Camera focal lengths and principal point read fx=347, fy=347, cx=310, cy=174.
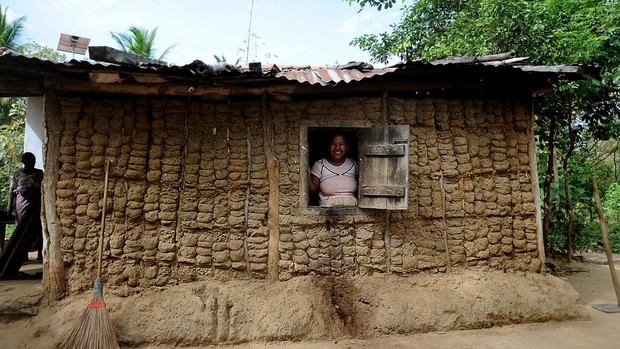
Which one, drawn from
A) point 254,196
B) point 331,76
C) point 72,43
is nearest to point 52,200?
point 254,196

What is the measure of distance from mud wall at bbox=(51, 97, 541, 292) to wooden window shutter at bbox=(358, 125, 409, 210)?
0.63 feet

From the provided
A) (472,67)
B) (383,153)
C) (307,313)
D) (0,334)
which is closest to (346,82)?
(383,153)

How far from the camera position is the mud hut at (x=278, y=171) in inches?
150

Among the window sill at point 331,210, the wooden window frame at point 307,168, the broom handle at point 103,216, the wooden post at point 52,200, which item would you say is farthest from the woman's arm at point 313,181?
the wooden post at point 52,200

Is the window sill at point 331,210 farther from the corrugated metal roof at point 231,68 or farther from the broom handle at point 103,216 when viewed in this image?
the broom handle at point 103,216

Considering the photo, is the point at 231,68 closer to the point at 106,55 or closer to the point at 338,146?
the point at 106,55

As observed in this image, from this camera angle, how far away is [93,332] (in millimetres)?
3215

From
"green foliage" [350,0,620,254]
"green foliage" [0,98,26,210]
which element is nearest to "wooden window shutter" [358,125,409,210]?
"green foliage" [350,0,620,254]

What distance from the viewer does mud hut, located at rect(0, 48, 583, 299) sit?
12.5 feet

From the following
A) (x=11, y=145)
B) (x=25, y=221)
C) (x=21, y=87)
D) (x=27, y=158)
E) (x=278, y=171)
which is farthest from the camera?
(x=11, y=145)

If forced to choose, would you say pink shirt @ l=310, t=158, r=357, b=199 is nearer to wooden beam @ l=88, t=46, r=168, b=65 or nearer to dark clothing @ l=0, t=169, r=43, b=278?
wooden beam @ l=88, t=46, r=168, b=65

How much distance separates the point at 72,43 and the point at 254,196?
341cm

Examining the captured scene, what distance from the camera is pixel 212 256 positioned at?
397cm

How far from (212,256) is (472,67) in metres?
3.55
